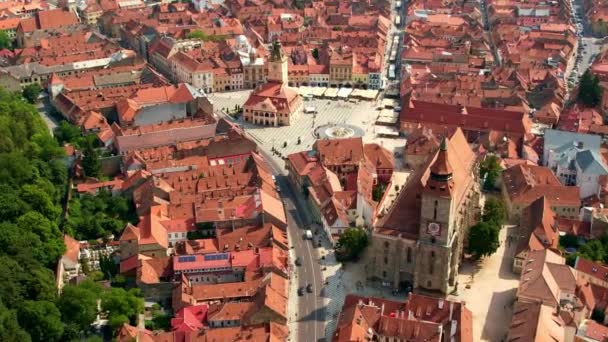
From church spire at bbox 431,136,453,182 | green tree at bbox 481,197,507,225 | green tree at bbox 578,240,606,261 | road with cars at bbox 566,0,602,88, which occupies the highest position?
church spire at bbox 431,136,453,182

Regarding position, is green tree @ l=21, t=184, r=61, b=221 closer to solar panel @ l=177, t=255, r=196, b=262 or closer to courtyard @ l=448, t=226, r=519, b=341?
solar panel @ l=177, t=255, r=196, b=262

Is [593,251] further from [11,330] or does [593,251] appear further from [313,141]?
[11,330]

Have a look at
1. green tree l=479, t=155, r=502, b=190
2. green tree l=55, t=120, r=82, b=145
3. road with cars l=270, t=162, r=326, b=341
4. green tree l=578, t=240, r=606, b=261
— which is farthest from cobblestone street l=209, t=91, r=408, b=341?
green tree l=55, t=120, r=82, b=145

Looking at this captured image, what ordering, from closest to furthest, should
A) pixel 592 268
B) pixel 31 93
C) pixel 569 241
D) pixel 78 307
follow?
pixel 78 307 < pixel 592 268 < pixel 569 241 < pixel 31 93

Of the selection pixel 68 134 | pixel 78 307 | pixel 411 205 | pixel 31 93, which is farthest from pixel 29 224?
pixel 31 93

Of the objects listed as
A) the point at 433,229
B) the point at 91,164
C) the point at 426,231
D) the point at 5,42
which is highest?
the point at 5,42

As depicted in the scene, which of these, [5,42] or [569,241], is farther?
[5,42]

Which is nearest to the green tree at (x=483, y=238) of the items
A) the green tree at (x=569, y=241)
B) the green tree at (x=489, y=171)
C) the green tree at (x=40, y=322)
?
the green tree at (x=569, y=241)
